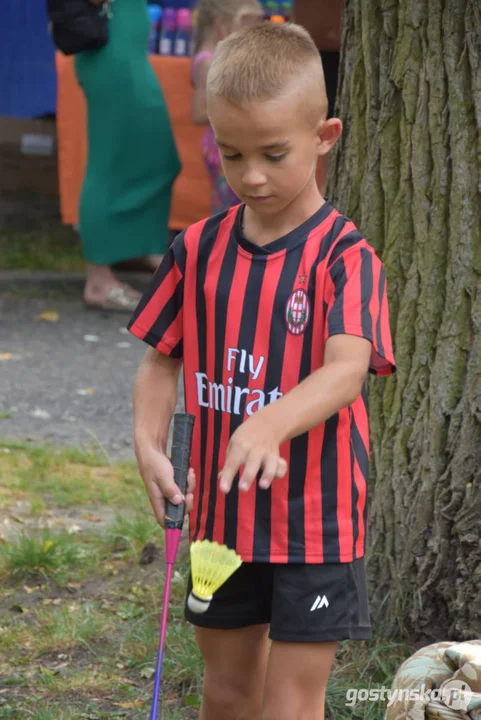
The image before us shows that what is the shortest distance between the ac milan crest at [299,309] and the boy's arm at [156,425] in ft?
1.04

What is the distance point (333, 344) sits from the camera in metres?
1.93

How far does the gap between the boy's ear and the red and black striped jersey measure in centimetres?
11

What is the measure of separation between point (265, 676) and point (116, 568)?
57.1 inches

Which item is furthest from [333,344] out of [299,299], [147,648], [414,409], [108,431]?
[108,431]

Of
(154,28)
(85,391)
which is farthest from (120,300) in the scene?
(154,28)

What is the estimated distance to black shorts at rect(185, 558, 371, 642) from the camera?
6.87 ft

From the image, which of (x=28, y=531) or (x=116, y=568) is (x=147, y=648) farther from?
(x=28, y=531)

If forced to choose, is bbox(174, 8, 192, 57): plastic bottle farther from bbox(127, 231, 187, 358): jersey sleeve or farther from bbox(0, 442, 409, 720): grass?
bbox(127, 231, 187, 358): jersey sleeve

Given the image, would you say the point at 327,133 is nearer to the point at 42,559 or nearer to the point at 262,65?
the point at 262,65

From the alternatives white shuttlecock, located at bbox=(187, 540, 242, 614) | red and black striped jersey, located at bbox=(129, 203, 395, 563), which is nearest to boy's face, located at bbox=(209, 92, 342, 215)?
red and black striped jersey, located at bbox=(129, 203, 395, 563)

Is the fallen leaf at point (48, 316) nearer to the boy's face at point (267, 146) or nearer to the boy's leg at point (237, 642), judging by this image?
the boy's leg at point (237, 642)

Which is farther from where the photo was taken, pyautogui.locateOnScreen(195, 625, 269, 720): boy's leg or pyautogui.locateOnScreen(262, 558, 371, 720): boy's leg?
pyautogui.locateOnScreen(195, 625, 269, 720): boy's leg

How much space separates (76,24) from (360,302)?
444 cm

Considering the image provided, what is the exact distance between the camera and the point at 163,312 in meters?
2.22
